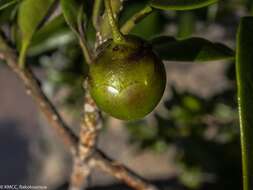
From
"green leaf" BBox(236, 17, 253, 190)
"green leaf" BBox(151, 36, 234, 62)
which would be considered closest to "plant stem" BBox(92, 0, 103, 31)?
"green leaf" BBox(151, 36, 234, 62)

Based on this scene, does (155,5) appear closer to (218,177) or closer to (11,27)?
(11,27)

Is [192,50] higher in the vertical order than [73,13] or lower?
lower

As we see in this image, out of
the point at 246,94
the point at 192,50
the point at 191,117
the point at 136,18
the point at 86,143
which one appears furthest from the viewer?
the point at 191,117

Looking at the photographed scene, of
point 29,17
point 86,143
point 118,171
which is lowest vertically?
point 118,171

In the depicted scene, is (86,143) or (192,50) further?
(86,143)

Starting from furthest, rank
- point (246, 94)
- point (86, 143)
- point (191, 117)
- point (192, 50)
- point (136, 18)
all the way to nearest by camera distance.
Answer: point (191, 117) < point (86, 143) < point (192, 50) < point (136, 18) < point (246, 94)

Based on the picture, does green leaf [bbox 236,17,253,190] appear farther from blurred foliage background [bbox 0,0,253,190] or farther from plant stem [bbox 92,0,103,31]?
blurred foliage background [bbox 0,0,253,190]

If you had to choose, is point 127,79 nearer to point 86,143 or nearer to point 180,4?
point 180,4

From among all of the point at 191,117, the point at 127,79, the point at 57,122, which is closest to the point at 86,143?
the point at 57,122
